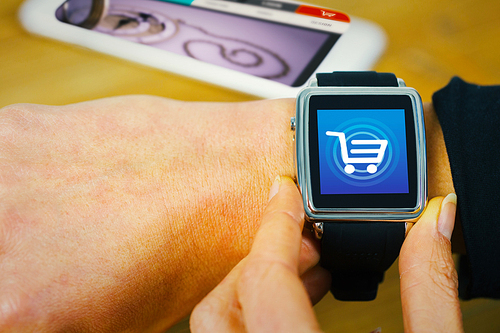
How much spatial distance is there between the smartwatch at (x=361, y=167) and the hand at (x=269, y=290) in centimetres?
9

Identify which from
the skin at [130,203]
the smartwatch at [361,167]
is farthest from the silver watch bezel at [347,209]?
the skin at [130,203]

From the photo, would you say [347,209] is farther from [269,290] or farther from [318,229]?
[269,290]

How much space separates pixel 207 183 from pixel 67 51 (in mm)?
685

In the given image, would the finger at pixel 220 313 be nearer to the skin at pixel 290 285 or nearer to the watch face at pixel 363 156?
the skin at pixel 290 285

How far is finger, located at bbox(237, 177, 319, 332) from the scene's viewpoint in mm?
537

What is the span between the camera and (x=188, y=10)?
4.17 feet

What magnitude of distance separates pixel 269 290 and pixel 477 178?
0.53 metres

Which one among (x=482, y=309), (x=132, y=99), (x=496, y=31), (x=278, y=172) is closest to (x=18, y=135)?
(x=132, y=99)

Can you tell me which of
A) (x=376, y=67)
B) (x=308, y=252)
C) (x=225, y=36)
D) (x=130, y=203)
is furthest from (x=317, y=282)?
(x=225, y=36)

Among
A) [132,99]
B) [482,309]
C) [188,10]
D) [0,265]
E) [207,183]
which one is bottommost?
[482,309]

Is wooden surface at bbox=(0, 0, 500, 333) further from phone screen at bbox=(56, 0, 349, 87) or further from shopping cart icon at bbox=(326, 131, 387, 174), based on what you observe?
shopping cart icon at bbox=(326, 131, 387, 174)

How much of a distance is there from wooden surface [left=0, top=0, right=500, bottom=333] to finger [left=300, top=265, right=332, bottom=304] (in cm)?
17

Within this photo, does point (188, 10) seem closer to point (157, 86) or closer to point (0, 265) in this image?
point (157, 86)

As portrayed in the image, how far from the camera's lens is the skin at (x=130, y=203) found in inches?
29.2
